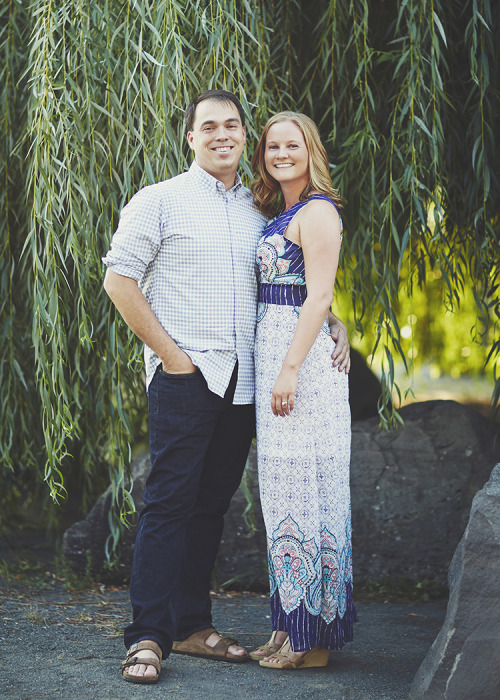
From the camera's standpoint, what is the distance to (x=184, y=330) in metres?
2.50

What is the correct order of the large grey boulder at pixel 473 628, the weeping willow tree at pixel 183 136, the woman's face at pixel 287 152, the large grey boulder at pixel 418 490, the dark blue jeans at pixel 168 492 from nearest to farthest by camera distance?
the large grey boulder at pixel 473 628 < the dark blue jeans at pixel 168 492 < the woman's face at pixel 287 152 < the weeping willow tree at pixel 183 136 < the large grey boulder at pixel 418 490

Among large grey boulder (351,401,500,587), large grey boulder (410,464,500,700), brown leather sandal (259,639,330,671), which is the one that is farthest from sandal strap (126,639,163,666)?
large grey boulder (351,401,500,587)

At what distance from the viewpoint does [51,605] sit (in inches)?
128

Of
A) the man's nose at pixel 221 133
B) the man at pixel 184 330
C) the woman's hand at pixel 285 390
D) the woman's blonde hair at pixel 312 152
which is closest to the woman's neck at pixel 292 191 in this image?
the woman's blonde hair at pixel 312 152

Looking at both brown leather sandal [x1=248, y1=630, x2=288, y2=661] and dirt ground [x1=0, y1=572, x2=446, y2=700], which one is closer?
dirt ground [x1=0, y1=572, x2=446, y2=700]

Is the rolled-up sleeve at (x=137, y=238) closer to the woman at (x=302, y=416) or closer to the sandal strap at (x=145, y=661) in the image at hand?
the woman at (x=302, y=416)

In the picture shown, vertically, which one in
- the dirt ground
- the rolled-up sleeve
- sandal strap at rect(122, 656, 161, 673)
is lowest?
the dirt ground

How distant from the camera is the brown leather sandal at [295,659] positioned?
8.27 feet

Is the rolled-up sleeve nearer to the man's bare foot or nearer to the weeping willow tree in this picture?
the weeping willow tree

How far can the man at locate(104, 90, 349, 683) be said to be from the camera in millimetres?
2426

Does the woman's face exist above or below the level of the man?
above

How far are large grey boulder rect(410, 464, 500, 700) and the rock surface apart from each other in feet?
4.38

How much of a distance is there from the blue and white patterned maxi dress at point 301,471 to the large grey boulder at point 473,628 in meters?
0.41

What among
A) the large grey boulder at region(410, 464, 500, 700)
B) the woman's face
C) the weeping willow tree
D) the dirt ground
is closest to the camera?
the large grey boulder at region(410, 464, 500, 700)
